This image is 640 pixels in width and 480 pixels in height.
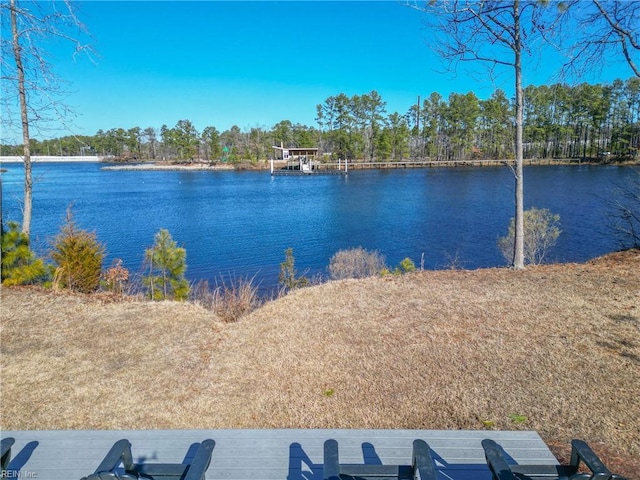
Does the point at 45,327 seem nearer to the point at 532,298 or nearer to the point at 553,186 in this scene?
the point at 532,298

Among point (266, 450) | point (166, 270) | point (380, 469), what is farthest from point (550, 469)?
point (166, 270)

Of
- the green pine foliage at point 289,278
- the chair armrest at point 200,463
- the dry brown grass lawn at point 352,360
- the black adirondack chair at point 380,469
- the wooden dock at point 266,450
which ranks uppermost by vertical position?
the chair armrest at point 200,463

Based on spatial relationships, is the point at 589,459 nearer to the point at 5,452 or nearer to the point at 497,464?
the point at 497,464

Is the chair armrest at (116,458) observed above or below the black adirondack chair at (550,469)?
above

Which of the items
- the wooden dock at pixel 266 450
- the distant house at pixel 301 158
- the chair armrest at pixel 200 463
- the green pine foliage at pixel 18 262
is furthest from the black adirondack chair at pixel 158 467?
the distant house at pixel 301 158

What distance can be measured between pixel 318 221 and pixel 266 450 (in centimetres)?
1844

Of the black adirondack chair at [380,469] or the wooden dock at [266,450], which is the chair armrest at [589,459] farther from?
the black adirondack chair at [380,469]

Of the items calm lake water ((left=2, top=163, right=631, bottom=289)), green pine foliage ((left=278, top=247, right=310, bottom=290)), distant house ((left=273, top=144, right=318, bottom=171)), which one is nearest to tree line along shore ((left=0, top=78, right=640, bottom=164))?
distant house ((left=273, top=144, right=318, bottom=171))

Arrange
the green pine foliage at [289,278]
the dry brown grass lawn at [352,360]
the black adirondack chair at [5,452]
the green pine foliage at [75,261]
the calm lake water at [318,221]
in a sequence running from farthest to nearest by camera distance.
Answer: the calm lake water at [318,221] < the green pine foliage at [289,278] < the green pine foliage at [75,261] < the dry brown grass lawn at [352,360] < the black adirondack chair at [5,452]

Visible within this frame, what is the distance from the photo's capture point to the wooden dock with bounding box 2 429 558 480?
7.08 ft

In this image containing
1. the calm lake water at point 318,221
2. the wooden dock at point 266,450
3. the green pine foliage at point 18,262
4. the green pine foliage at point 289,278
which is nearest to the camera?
the wooden dock at point 266,450

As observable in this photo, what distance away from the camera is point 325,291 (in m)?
6.02

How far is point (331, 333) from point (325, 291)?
149 centimetres

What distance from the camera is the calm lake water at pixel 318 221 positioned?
1370 centimetres
